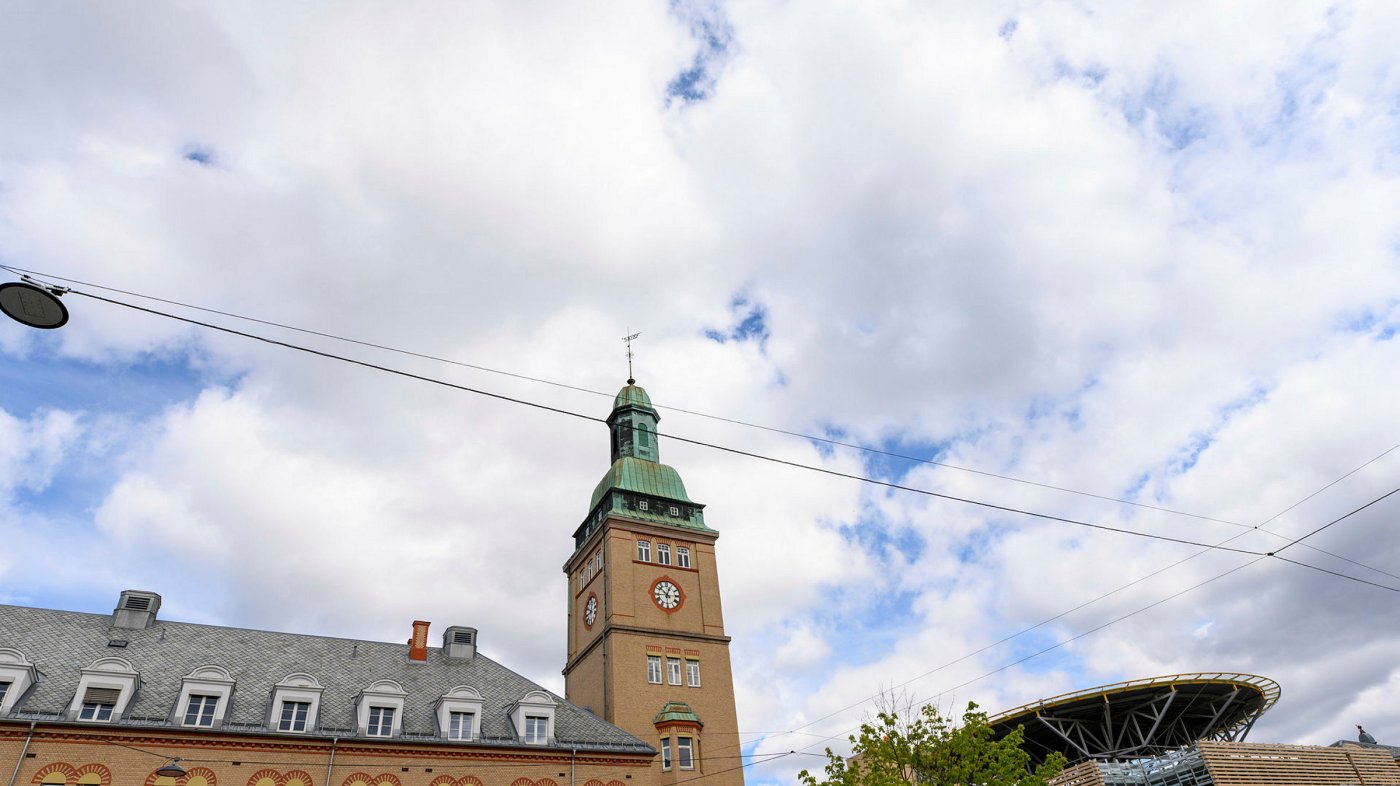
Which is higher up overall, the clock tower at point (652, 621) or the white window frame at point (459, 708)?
the clock tower at point (652, 621)

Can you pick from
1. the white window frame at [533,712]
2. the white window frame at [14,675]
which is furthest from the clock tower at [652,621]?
the white window frame at [14,675]

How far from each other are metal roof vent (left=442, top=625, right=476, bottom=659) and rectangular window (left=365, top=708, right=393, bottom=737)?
26.7 ft

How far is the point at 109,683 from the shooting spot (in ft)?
106

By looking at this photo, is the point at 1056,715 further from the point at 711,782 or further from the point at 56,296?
the point at 56,296

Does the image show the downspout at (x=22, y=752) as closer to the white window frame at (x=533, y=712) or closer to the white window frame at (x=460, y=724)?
the white window frame at (x=460, y=724)

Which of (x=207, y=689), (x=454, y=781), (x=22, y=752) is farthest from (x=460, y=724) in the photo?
(x=22, y=752)

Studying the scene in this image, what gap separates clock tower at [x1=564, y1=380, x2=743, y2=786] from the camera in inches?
1673

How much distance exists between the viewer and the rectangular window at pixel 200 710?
32.7 metres

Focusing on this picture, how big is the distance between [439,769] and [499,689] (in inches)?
270

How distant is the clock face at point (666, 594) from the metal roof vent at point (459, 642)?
10419 mm

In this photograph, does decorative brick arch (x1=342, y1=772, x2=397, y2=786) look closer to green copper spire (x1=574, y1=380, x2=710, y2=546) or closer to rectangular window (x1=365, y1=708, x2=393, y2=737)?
A: rectangular window (x1=365, y1=708, x2=393, y2=737)

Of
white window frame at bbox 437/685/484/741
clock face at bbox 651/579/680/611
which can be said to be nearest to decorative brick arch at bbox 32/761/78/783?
white window frame at bbox 437/685/484/741

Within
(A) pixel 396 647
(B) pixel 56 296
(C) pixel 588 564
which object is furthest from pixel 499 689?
(B) pixel 56 296

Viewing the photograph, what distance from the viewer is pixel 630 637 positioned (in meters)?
44.9
